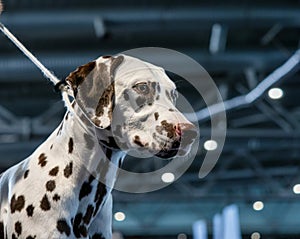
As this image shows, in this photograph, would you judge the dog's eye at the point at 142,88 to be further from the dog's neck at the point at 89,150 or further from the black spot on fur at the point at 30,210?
the black spot on fur at the point at 30,210

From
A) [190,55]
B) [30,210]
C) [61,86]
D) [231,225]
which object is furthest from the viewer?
[231,225]

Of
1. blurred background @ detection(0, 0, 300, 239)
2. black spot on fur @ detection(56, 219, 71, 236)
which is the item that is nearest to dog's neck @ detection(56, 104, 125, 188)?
black spot on fur @ detection(56, 219, 71, 236)

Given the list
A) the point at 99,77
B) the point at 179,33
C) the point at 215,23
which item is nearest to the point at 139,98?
the point at 99,77

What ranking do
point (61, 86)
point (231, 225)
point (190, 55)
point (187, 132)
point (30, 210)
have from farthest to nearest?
point (231, 225), point (190, 55), point (61, 86), point (30, 210), point (187, 132)

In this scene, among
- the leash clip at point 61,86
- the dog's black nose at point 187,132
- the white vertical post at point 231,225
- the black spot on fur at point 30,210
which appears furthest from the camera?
the white vertical post at point 231,225

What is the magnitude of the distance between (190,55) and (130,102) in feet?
14.7

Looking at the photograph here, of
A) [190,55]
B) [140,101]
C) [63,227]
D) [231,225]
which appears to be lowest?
[63,227]

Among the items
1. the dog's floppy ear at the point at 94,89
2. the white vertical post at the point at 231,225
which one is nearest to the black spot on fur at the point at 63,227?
the dog's floppy ear at the point at 94,89

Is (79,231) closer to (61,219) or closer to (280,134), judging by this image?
(61,219)

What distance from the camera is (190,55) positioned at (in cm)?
583

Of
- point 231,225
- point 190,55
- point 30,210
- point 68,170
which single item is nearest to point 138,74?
point 68,170

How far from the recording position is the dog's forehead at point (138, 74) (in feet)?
4.59

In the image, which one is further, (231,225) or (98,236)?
(231,225)

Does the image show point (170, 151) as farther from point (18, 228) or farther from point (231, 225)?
point (231, 225)
